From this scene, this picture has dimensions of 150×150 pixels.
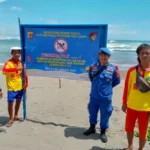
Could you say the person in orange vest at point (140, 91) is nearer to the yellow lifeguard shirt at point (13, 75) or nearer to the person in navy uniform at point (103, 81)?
the person in navy uniform at point (103, 81)

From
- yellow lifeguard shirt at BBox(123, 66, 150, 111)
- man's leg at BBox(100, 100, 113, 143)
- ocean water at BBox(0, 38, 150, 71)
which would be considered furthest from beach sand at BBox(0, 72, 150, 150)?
ocean water at BBox(0, 38, 150, 71)

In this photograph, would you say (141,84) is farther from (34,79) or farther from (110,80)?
(34,79)

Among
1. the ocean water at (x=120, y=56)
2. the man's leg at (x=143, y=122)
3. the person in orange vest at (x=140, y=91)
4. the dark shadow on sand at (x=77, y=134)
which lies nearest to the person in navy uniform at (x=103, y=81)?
the dark shadow on sand at (x=77, y=134)

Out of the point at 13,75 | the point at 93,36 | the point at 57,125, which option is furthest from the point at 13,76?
the point at 93,36

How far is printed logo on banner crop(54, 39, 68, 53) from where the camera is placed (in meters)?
5.04

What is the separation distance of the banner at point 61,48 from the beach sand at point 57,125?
104 cm

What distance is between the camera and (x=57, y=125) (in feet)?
17.2

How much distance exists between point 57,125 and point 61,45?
1.64m

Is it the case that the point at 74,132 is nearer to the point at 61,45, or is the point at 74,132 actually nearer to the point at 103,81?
the point at 103,81

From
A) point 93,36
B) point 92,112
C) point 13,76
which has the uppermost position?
point 93,36

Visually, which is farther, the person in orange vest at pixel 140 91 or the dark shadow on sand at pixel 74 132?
the dark shadow on sand at pixel 74 132

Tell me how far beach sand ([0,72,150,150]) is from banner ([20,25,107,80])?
3.42 feet

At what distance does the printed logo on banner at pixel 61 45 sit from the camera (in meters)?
5.04

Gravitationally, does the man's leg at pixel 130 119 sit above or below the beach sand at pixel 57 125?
above
